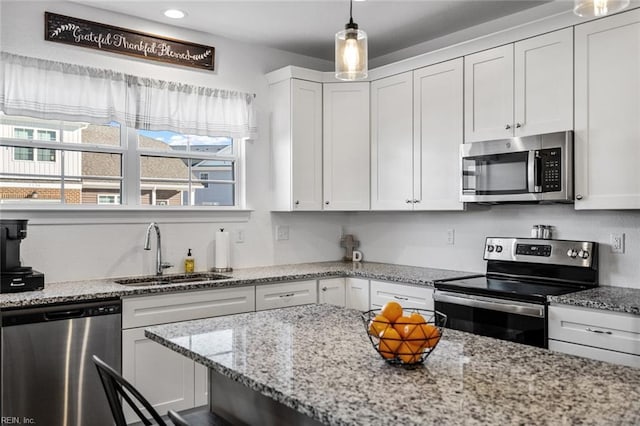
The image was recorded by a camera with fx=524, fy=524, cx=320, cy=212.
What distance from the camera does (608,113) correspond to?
283 centimetres

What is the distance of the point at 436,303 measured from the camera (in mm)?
3281

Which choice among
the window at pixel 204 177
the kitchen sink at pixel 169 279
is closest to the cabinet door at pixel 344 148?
the window at pixel 204 177

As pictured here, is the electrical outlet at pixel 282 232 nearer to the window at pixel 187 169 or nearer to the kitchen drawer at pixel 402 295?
the window at pixel 187 169

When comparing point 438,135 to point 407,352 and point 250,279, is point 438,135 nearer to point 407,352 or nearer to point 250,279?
point 250,279

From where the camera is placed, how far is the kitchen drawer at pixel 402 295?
11.3 feet

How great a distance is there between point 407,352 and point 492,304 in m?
1.71

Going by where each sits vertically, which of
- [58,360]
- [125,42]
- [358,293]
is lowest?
[58,360]

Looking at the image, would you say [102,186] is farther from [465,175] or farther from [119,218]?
[465,175]

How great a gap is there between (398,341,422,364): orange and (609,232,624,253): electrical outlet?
7.25 feet

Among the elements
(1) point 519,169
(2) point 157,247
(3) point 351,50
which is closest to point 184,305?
(2) point 157,247

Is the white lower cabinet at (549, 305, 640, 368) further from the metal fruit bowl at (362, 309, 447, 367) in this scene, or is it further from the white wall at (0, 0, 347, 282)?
the white wall at (0, 0, 347, 282)

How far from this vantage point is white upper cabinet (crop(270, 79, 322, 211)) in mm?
4082

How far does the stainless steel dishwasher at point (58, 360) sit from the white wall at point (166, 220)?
0.62 metres

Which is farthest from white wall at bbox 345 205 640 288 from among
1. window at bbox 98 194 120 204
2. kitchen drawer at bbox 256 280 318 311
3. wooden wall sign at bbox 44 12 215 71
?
window at bbox 98 194 120 204
